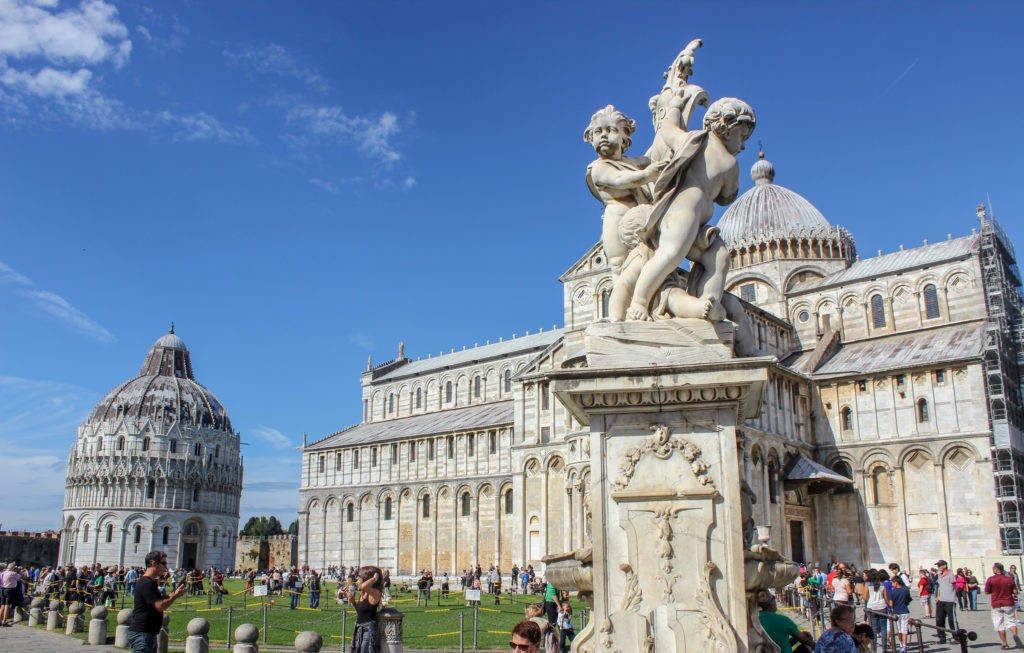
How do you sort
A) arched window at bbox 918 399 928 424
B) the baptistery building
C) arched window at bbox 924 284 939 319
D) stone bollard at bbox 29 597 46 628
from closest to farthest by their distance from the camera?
stone bollard at bbox 29 597 46 628 → arched window at bbox 918 399 928 424 → arched window at bbox 924 284 939 319 → the baptistery building

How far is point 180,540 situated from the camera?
82938 millimetres

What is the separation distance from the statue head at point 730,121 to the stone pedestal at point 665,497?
4.67 feet

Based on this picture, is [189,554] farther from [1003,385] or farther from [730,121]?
[730,121]

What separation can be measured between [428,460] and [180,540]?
3998cm

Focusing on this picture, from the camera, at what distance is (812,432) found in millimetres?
41875

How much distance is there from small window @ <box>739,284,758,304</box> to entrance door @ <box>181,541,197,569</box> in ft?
202

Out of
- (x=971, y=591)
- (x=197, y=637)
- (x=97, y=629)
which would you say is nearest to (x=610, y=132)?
(x=197, y=637)

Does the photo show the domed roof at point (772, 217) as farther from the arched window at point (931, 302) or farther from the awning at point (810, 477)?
the awning at point (810, 477)

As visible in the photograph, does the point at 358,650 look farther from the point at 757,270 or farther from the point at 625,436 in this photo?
the point at 757,270

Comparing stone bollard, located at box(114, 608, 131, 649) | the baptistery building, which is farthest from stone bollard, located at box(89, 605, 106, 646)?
the baptistery building

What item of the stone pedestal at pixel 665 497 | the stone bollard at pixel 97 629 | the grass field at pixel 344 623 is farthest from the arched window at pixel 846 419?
the stone pedestal at pixel 665 497

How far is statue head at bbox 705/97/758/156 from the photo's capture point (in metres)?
5.58

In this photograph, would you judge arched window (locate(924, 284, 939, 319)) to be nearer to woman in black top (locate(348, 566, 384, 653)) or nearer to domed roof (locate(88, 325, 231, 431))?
woman in black top (locate(348, 566, 384, 653))

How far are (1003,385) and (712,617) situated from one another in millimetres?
38419
